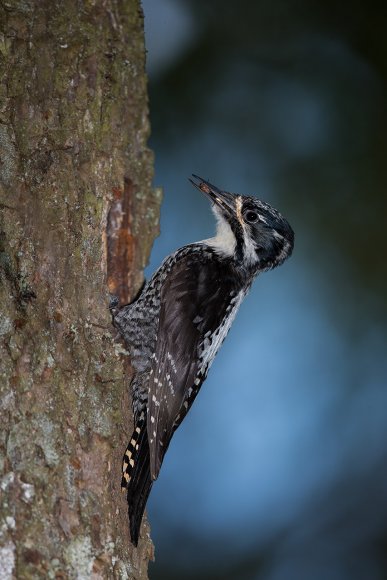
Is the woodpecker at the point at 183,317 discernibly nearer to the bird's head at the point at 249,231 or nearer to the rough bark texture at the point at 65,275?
the bird's head at the point at 249,231

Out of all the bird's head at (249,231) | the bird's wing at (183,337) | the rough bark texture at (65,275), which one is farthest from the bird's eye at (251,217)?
the rough bark texture at (65,275)

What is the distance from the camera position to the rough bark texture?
2574mm

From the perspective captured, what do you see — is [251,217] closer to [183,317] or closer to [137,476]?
[183,317]

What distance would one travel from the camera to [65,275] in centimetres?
309

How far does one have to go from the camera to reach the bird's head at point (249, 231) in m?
4.59

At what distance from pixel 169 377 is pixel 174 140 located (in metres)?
2.71

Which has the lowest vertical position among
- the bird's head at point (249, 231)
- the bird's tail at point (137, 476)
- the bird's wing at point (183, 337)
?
the bird's tail at point (137, 476)

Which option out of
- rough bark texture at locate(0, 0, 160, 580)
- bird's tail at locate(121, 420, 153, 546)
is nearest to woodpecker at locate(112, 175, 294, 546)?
bird's tail at locate(121, 420, 153, 546)

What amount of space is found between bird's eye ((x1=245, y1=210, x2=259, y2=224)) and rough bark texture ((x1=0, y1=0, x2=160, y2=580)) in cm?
98

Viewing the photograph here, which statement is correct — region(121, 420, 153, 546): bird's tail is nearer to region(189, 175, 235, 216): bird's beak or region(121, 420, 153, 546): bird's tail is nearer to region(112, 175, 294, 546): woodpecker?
region(112, 175, 294, 546): woodpecker

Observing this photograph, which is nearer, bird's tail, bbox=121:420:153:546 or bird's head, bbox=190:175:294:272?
bird's tail, bbox=121:420:153:546

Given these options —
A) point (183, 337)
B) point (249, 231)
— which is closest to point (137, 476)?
point (183, 337)

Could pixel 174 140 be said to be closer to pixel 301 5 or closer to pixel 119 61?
pixel 301 5

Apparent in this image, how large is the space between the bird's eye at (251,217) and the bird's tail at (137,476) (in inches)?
62.7
